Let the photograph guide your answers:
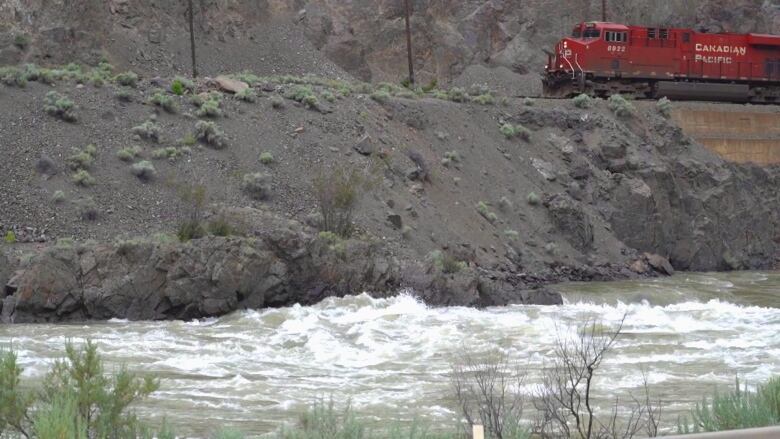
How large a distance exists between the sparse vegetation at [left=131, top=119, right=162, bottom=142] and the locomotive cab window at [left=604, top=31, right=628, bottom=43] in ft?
66.5

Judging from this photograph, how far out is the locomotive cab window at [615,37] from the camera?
43.0 m

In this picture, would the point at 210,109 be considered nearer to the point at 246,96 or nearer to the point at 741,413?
the point at 246,96

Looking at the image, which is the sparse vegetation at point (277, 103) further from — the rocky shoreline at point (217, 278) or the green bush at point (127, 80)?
the rocky shoreline at point (217, 278)

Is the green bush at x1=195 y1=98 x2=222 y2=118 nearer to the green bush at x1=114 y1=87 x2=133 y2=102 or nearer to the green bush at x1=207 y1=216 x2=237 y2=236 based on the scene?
the green bush at x1=114 y1=87 x2=133 y2=102

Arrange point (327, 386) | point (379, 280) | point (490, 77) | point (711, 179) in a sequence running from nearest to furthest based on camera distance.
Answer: point (327, 386)
point (379, 280)
point (711, 179)
point (490, 77)

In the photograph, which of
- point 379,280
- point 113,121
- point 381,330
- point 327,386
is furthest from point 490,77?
point 327,386

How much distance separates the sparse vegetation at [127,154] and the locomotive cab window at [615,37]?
21515 mm

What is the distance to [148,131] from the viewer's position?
1252 inches

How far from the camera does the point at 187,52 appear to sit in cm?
5106

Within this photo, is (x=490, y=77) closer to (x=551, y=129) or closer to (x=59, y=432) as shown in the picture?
(x=551, y=129)

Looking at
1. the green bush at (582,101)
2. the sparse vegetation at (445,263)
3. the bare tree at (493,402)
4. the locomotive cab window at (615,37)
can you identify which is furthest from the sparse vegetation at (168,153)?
the locomotive cab window at (615,37)

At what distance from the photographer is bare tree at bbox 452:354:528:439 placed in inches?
390

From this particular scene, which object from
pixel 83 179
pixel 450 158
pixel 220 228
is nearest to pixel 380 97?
pixel 450 158

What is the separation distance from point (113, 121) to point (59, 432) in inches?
1004
